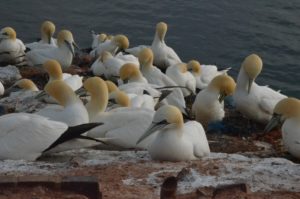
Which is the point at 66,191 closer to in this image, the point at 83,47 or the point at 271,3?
the point at 83,47

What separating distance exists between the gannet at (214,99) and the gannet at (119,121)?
210 centimetres

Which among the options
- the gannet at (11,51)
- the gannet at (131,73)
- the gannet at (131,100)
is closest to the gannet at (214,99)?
the gannet at (131,100)

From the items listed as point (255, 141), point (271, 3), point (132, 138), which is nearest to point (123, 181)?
point (132, 138)

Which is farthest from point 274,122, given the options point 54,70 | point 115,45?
point 115,45

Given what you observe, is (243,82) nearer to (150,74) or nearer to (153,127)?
(150,74)

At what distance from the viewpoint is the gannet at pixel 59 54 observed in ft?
42.2

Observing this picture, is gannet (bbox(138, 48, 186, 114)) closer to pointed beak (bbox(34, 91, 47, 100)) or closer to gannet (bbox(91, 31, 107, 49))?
pointed beak (bbox(34, 91, 47, 100))

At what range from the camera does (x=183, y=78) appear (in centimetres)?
1195

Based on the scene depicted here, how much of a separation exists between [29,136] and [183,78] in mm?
5283

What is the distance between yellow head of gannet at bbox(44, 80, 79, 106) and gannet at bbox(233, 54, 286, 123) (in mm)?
3073

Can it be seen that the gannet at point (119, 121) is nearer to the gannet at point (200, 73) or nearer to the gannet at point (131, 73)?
the gannet at point (131, 73)

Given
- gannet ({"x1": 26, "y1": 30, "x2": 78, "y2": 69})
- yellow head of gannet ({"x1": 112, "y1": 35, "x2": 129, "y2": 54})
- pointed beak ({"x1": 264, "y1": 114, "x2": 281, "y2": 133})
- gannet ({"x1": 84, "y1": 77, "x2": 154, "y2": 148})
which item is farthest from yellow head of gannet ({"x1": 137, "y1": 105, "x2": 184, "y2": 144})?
yellow head of gannet ({"x1": 112, "y1": 35, "x2": 129, "y2": 54})

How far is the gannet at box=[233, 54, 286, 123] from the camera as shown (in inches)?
400

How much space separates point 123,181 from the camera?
233 inches
